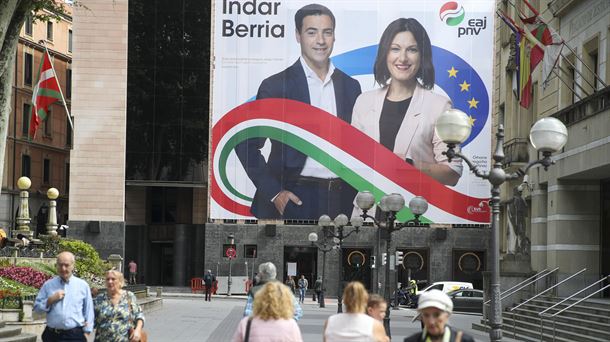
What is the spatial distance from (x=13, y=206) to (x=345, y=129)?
22.5 metres

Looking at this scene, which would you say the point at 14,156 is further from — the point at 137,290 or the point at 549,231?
the point at 549,231

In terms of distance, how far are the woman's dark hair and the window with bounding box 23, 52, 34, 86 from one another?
77.1ft

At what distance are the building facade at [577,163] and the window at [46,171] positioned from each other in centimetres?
4759

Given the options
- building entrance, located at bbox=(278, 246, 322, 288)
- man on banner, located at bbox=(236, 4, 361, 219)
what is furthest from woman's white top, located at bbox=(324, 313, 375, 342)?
building entrance, located at bbox=(278, 246, 322, 288)

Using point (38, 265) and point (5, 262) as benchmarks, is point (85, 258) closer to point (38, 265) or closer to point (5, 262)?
point (38, 265)

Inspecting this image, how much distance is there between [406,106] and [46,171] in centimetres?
2628

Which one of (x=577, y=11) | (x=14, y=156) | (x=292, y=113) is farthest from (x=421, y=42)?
(x=577, y=11)

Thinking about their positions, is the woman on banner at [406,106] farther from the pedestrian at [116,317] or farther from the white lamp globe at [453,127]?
the pedestrian at [116,317]

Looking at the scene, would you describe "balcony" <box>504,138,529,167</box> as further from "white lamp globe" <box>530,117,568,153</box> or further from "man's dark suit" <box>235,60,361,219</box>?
"white lamp globe" <box>530,117,568,153</box>

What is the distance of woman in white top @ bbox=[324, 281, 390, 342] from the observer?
34.2ft

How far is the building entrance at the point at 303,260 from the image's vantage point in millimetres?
69938

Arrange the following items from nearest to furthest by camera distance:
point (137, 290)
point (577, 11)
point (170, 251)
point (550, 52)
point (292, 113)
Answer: point (550, 52)
point (577, 11)
point (137, 290)
point (292, 113)
point (170, 251)

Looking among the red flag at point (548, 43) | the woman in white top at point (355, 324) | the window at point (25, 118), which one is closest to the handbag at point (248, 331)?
the woman in white top at point (355, 324)

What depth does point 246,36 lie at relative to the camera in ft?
224
